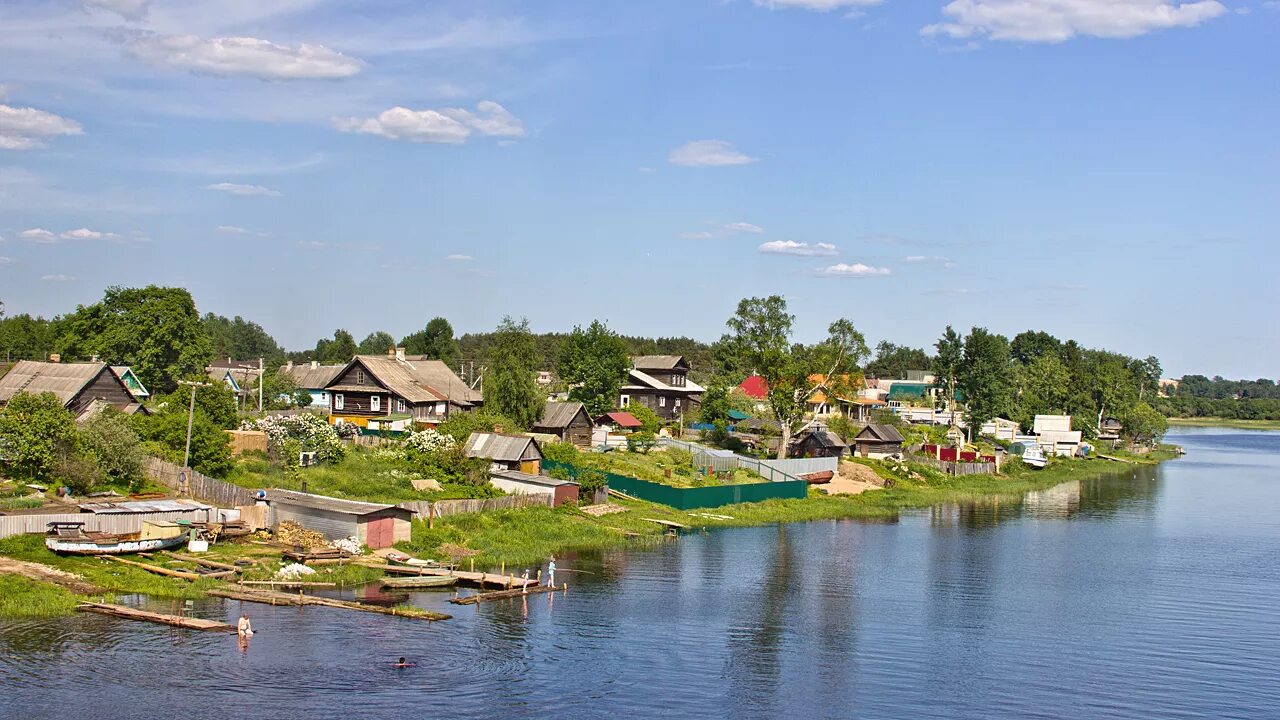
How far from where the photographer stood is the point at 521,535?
182 ft

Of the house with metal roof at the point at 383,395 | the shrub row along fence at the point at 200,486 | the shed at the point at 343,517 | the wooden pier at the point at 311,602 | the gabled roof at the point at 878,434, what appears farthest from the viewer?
the gabled roof at the point at 878,434

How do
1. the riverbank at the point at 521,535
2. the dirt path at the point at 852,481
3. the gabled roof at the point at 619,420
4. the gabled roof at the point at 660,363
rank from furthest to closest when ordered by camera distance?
1. the gabled roof at the point at 660,363
2. the gabled roof at the point at 619,420
3. the dirt path at the point at 852,481
4. the riverbank at the point at 521,535

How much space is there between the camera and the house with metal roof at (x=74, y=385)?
214 ft

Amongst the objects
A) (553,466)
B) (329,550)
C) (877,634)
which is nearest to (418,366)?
(553,466)

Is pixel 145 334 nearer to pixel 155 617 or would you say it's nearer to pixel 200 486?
pixel 200 486

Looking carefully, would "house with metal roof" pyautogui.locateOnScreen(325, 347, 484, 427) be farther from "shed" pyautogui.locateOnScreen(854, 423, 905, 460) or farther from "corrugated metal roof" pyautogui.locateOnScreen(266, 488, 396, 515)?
"shed" pyautogui.locateOnScreen(854, 423, 905, 460)

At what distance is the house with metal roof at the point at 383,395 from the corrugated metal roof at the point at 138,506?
33488mm

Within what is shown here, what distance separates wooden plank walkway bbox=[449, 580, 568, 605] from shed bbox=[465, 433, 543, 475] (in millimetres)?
20476

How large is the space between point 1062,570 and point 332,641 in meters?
38.5

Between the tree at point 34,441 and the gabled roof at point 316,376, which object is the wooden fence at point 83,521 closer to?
the tree at point 34,441

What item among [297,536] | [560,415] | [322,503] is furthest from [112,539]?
[560,415]

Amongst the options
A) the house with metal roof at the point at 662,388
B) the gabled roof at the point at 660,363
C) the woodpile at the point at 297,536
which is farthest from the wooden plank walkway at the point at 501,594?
the gabled roof at the point at 660,363

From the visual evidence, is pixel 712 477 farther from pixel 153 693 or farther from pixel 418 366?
pixel 153 693

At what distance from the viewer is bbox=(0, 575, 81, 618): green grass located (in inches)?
1464
